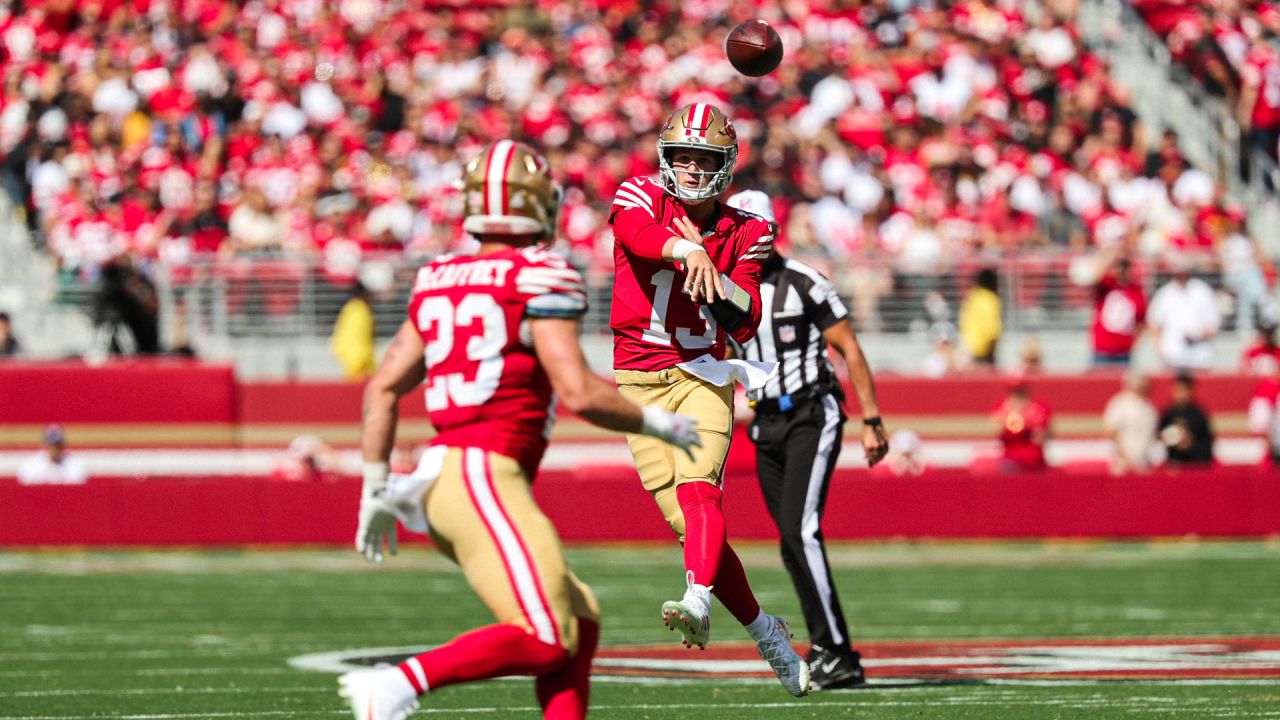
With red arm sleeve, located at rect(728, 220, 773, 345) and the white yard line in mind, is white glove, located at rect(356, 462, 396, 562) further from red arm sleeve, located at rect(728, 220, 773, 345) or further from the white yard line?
→ the white yard line

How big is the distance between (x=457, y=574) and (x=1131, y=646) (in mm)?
6700

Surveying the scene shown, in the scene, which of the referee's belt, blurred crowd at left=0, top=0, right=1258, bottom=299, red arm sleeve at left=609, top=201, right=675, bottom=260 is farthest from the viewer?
blurred crowd at left=0, top=0, right=1258, bottom=299

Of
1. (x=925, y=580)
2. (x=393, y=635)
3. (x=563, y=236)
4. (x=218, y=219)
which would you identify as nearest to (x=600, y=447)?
(x=563, y=236)

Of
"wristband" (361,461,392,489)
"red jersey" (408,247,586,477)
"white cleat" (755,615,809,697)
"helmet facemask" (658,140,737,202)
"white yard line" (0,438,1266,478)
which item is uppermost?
"helmet facemask" (658,140,737,202)

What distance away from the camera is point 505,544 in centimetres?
561

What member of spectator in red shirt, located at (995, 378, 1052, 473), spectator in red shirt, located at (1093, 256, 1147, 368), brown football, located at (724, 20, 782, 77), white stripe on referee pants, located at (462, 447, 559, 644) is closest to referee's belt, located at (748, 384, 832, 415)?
brown football, located at (724, 20, 782, 77)

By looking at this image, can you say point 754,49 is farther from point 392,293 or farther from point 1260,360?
point 1260,360

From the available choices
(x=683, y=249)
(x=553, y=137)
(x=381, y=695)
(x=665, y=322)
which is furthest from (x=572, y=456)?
(x=381, y=695)

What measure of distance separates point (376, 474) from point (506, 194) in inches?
33.4

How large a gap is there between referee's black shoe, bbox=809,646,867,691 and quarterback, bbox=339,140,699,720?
3.19 m

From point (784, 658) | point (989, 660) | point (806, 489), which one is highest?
point (806, 489)

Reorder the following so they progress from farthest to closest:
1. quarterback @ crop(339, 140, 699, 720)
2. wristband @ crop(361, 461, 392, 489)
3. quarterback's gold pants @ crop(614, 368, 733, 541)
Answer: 1. quarterback's gold pants @ crop(614, 368, 733, 541)
2. wristband @ crop(361, 461, 392, 489)
3. quarterback @ crop(339, 140, 699, 720)

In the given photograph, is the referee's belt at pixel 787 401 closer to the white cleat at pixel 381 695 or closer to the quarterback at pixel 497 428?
the quarterback at pixel 497 428

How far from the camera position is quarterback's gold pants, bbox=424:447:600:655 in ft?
18.4
